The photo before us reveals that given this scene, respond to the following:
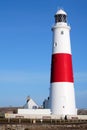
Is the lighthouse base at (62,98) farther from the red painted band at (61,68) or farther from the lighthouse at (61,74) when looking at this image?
the red painted band at (61,68)

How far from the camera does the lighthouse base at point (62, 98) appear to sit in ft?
138

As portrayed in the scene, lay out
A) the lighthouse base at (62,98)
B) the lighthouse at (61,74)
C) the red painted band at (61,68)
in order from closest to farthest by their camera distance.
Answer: the red painted band at (61,68) < the lighthouse at (61,74) < the lighthouse base at (62,98)

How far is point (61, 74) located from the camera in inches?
1639

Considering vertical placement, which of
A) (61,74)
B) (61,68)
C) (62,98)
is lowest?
(62,98)

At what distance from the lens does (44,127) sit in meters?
30.9

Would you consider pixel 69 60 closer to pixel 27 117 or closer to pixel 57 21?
pixel 57 21

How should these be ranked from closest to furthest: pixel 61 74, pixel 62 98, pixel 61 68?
pixel 61 74
pixel 61 68
pixel 62 98

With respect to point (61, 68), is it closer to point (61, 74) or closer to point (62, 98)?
point (61, 74)

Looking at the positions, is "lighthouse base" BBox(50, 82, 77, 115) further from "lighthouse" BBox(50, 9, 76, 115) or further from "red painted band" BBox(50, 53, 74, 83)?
"red painted band" BBox(50, 53, 74, 83)

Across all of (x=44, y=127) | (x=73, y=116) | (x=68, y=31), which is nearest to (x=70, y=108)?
(x=73, y=116)

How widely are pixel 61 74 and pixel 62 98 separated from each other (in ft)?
8.50

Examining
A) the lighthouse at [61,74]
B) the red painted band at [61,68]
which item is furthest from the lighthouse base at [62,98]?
the red painted band at [61,68]

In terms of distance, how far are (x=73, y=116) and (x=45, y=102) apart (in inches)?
268

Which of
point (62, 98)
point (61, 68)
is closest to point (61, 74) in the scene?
point (61, 68)
